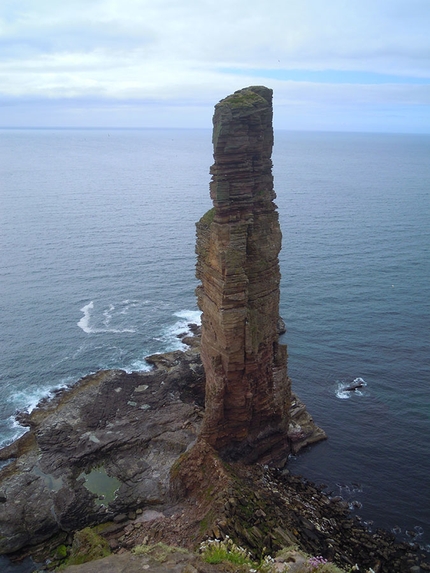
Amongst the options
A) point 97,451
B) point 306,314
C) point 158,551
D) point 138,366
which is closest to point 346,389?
point 306,314

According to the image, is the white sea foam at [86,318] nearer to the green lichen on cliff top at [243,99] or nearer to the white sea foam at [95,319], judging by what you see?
the white sea foam at [95,319]

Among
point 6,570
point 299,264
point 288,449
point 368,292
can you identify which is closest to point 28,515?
point 6,570

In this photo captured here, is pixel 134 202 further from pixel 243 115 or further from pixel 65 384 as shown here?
pixel 243 115

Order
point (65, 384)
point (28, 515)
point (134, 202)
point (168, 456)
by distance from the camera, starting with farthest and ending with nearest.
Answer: point (134, 202)
point (65, 384)
point (168, 456)
point (28, 515)

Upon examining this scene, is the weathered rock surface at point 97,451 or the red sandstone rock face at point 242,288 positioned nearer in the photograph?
the red sandstone rock face at point 242,288

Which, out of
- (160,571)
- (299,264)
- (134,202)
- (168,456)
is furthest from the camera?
(134,202)

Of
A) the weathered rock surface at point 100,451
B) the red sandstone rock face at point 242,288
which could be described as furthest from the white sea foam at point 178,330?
the red sandstone rock face at point 242,288

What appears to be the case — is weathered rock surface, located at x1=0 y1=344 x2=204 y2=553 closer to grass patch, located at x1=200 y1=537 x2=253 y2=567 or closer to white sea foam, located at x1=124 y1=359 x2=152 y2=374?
white sea foam, located at x1=124 y1=359 x2=152 y2=374
